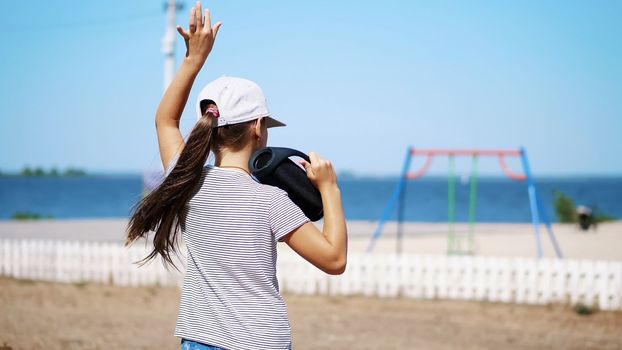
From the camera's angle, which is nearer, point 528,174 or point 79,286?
point 79,286

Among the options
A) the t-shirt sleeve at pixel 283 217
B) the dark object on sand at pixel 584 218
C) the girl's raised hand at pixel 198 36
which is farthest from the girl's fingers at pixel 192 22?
the dark object on sand at pixel 584 218

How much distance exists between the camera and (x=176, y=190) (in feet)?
7.12

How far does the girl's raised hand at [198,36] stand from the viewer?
239 centimetres

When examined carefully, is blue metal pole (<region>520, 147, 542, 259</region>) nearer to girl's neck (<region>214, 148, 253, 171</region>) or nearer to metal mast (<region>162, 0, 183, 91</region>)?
metal mast (<region>162, 0, 183, 91</region>)

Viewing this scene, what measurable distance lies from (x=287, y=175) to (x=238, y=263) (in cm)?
30

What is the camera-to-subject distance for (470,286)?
34.7 ft

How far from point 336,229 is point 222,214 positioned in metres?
0.34

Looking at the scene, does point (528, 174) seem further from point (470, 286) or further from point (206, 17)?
point (206, 17)

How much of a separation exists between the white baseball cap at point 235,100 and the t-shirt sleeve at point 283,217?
0.86 ft

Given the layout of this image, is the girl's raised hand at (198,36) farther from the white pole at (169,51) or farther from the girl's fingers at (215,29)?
the white pole at (169,51)

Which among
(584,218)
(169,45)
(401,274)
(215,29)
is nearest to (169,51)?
(169,45)

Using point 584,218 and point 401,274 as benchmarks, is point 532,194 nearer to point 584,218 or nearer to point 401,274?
point 401,274

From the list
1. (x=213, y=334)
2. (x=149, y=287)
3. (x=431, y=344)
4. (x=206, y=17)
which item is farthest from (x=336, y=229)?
(x=149, y=287)

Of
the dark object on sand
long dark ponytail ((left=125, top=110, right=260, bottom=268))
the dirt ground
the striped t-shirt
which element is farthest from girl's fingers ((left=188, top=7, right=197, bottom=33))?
the dark object on sand
